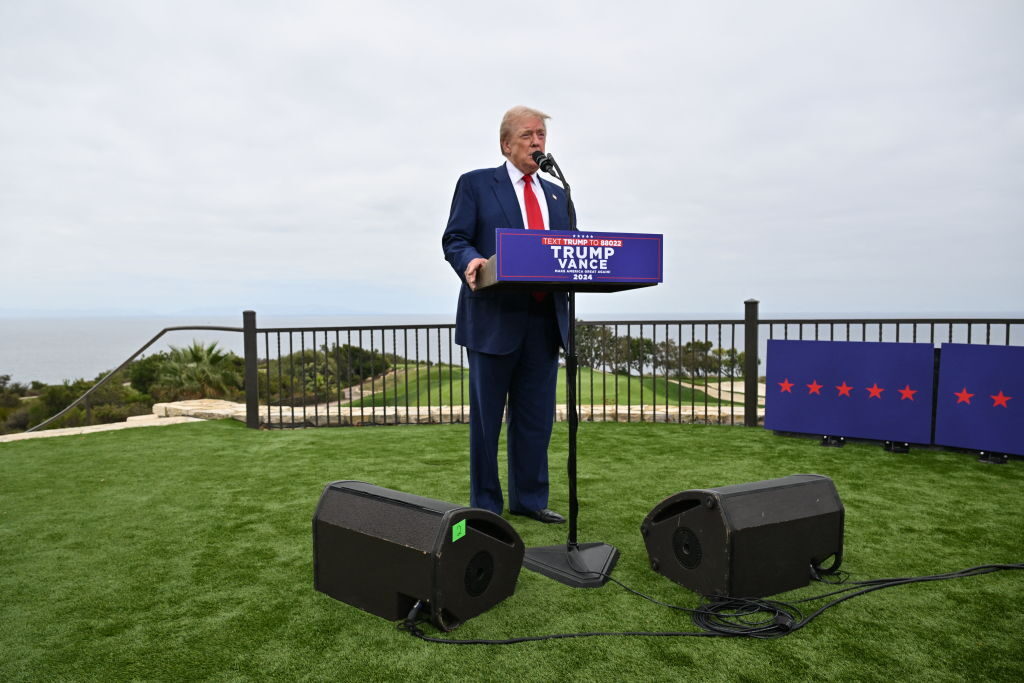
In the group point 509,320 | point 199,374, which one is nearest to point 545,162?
point 509,320

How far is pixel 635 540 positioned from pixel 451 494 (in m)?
1.22

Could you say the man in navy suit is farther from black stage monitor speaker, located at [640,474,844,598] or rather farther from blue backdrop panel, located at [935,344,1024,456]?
blue backdrop panel, located at [935,344,1024,456]

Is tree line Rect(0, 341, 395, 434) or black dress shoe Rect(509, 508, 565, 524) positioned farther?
tree line Rect(0, 341, 395, 434)

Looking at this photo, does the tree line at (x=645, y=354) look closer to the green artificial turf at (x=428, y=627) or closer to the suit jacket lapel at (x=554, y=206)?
the green artificial turf at (x=428, y=627)

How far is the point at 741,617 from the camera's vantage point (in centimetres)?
189

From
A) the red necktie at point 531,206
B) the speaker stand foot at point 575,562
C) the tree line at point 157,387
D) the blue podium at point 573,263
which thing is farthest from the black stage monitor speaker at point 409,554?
the tree line at point 157,387

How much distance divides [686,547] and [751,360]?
4222 mm

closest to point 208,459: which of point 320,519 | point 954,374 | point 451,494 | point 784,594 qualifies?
point 451,494

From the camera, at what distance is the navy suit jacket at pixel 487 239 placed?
8.27 feet

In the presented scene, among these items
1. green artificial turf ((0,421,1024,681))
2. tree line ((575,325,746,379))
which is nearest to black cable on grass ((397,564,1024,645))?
green artificial turf ((0,421,1024,681))

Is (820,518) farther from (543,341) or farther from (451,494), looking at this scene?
(451,494)

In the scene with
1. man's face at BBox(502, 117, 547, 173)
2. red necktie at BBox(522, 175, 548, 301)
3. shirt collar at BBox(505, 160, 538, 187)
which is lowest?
red necktie at BBox(522, 175, 548, 301)

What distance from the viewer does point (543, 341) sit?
271cm

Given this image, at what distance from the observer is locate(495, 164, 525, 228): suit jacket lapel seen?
2.53m
